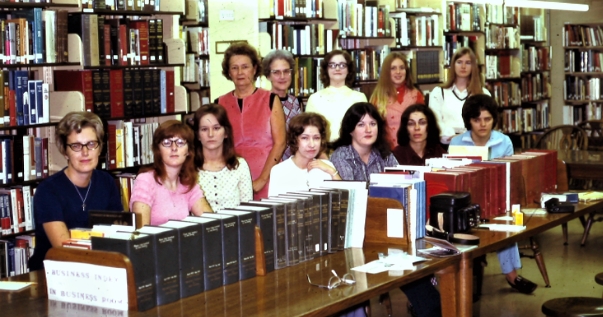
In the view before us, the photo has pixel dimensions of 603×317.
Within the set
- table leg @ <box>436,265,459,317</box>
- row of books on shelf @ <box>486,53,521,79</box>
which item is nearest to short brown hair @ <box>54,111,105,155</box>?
table leg @ <box>436,265,459,317</box>

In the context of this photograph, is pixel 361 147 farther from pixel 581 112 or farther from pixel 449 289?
pixel 581 112

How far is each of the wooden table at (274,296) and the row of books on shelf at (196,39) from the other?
484 centimetres

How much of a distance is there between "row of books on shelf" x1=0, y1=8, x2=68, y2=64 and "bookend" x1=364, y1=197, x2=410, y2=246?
8.12 ft

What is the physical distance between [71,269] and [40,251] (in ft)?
2.76

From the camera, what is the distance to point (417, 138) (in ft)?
16.8

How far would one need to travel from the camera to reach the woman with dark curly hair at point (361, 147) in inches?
177

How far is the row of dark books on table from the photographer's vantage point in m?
2.69

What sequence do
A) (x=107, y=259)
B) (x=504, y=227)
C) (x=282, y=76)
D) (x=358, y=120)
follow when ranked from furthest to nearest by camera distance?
(x=282, y=76)
(x=358, y=120)
(x=504, y=227)
(x=107, y=259)

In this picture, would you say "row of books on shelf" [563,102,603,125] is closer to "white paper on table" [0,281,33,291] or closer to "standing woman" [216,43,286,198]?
"standing woman" [216,43,286,198]

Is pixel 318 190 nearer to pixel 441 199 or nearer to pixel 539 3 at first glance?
pixel 441 199

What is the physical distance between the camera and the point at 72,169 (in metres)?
3.63

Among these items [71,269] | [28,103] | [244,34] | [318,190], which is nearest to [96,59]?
[28,103]

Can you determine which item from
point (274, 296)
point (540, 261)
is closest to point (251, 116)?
point (540, 261)

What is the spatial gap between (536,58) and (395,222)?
8392 mm
